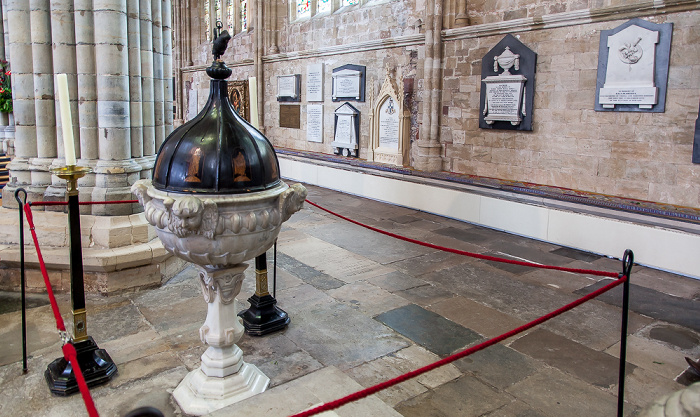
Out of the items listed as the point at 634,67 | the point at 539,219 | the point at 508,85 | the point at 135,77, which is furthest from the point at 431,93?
the point at 135,77

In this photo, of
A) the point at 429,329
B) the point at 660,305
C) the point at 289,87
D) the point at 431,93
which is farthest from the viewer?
the point at 289,87

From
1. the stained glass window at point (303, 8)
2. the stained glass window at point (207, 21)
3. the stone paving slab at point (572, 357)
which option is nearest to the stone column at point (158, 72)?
the stone paving slab at point (572, 357)

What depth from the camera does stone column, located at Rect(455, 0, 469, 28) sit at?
25.1 ft

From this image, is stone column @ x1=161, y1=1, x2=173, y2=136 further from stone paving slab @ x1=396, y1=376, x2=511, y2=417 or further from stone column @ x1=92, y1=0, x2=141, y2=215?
stone paving slab @ x1=396, y1=376, x2=511, y2=417

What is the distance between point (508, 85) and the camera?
6988mm

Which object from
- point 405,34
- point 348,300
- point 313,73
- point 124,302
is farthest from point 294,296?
point 313,73

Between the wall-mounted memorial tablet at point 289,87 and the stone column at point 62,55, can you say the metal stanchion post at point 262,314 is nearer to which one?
the stone column at point 62,55

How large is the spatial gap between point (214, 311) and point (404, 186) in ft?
19.7

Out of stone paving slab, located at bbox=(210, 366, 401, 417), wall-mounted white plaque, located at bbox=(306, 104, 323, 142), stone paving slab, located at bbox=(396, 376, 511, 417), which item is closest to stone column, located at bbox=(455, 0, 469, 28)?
wall-mounted white plaque, located at bbox=(306, 104, 323, 142)

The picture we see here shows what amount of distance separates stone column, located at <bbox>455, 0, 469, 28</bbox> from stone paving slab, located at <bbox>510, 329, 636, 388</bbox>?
536 centimetres

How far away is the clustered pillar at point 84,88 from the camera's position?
14.6 ft

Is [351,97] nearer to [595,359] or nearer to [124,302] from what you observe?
[124,302]

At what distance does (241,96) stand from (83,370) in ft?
36.0

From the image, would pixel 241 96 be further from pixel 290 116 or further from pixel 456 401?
pixel 456 401
